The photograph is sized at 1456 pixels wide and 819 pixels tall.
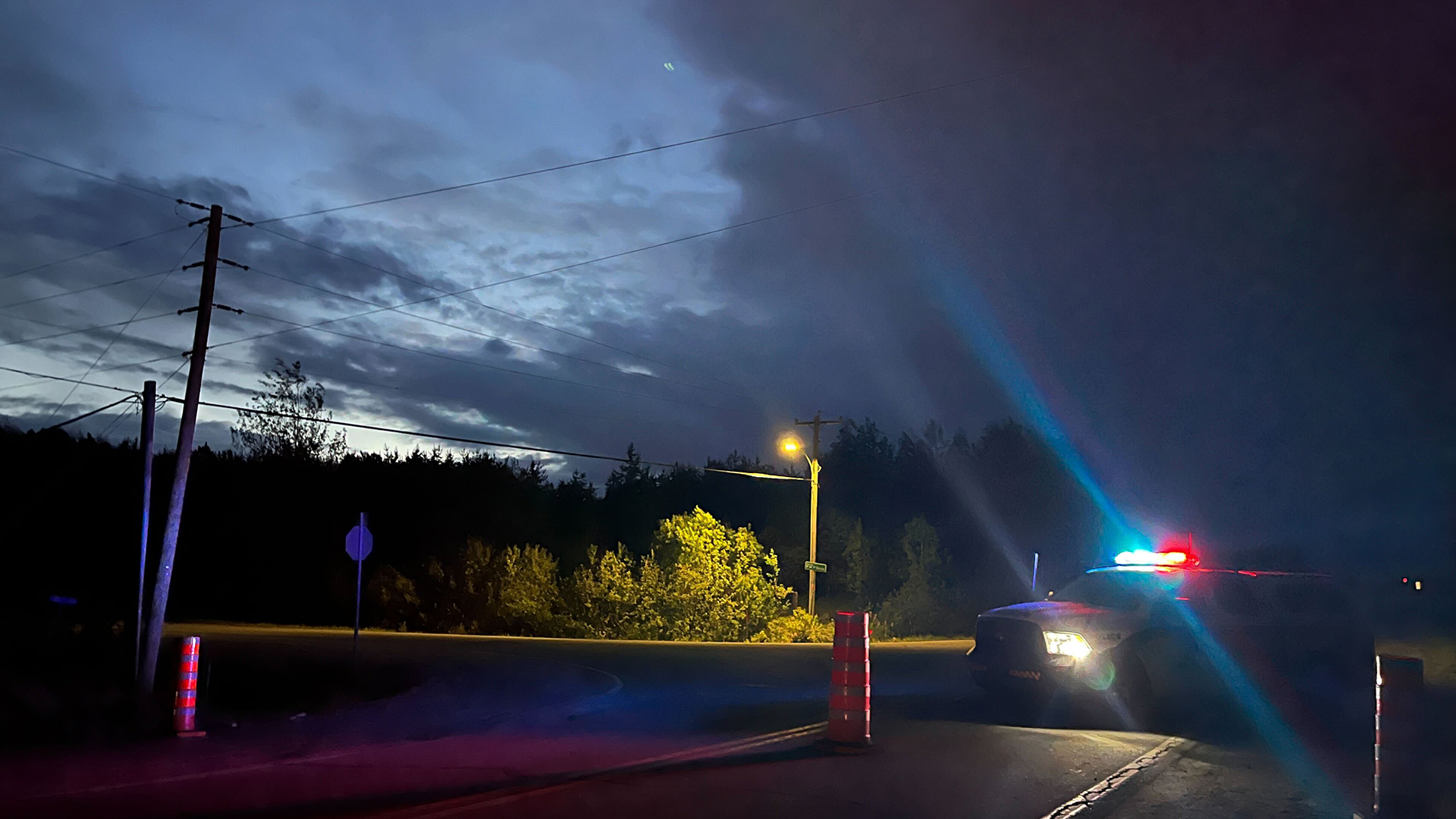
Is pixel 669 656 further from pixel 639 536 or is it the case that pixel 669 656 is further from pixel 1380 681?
pixel 639 536

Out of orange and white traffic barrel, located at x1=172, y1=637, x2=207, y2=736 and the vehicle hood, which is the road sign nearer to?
orange and white traffic barrel, located at x1=172, y1=637, x2=207, y2=736

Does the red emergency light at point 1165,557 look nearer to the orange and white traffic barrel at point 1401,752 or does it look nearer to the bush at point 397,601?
the orange and white traffic barrel at point 1401,752

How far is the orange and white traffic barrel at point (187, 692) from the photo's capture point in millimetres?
11836

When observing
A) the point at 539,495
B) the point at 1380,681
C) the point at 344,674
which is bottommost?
the point at 344,674

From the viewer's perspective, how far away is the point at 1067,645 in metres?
12.4

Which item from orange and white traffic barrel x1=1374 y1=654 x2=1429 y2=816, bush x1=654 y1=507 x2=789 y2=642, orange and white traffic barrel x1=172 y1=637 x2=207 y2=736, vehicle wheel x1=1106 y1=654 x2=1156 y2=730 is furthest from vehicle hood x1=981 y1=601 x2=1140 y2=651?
bush x1=654 y1=507 x2=789 y2=642

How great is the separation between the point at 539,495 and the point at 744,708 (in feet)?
206

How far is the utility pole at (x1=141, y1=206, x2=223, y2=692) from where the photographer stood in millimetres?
19766

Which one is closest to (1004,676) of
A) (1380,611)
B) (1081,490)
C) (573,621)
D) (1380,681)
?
(1380,681)

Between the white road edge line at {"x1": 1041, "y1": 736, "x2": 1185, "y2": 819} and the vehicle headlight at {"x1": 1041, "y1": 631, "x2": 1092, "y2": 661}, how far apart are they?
5.20 ft

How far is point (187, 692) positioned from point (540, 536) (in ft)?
176

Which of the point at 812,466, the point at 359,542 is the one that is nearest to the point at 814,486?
the point at 812,466

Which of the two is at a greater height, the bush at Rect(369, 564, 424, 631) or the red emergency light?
the red emergency light

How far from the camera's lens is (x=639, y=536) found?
77250 millimetres
